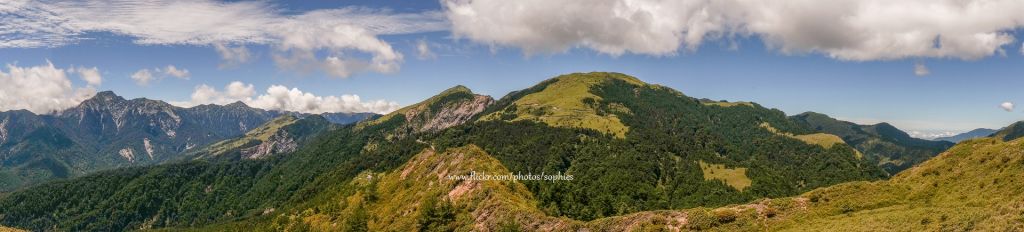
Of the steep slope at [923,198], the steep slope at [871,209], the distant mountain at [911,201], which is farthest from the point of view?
the distant mountain at [911,201]

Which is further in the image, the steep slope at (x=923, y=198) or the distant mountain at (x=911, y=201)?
the distant mountain at (x=911, y=201)

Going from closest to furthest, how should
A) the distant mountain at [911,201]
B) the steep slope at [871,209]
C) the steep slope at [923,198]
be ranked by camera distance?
the steep slope at [871,209] < the steep slope at [923,198] < the distant mountain at [911,201]

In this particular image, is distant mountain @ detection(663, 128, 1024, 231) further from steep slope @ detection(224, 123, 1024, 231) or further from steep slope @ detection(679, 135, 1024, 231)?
steep slope @ detection(224, 123, 1024, 231)

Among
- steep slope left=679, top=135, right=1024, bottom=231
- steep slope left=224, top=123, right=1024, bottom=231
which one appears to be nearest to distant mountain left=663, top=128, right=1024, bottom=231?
steep slope left=679, top=135, right=1024, bottom=231

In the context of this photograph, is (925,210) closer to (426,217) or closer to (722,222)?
(722,222)

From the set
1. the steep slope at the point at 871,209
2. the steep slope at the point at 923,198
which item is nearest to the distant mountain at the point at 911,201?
the steep slope at the point at 923,198

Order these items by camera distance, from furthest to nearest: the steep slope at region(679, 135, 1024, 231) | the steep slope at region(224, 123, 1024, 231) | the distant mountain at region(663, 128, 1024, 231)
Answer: the distant mountain at region(663, 128, 1024, 231), the steep slope at region(679, 135, 1024, 231), the steep slope at region(224, 123, 1024, 231)

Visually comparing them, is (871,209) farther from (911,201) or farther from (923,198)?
(923,198)

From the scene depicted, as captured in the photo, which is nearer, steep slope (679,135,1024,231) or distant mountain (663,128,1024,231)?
steep slope (679,135,1024,231)

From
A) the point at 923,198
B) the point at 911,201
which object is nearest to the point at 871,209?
the point at 911,201

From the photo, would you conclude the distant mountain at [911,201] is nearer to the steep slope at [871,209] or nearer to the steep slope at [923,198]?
the steep slope at [923,198]

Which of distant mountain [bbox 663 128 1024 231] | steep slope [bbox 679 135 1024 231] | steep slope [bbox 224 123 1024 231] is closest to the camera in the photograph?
steep slope [bbox 224 123 1024 231]

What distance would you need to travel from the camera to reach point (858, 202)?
235 ft

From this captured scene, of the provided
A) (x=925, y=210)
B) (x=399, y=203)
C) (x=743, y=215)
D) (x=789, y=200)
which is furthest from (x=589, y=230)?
(x=399, y=203)
